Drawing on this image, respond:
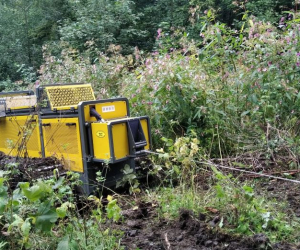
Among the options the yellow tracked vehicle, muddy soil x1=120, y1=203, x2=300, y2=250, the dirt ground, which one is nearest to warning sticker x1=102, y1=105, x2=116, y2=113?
the yellow tracked vehicle

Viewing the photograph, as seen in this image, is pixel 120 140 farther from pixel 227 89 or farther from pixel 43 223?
pixel 227 89

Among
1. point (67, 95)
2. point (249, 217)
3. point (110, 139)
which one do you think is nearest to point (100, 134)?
point (110, 139)

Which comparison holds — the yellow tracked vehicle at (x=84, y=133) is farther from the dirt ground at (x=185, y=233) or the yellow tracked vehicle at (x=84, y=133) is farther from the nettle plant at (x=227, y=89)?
the nettle plant at (x=227, y=89)

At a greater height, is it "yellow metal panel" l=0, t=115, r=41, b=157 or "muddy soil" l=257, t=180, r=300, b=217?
"yellow metal panel" l=0, t=115, r=41, b=157

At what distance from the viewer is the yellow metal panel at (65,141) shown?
4030 mm

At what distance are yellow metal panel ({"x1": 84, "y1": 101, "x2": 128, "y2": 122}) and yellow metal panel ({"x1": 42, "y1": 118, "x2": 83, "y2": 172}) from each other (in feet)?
0.50

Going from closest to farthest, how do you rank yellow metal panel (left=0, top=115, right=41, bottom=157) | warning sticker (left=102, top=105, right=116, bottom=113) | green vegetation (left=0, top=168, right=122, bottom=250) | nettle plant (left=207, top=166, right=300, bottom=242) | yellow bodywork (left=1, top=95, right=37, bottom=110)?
green vegetation (left=0, top=168, right=122, bottom=250)
nettle plant (left=207, top=166, right=300, bottom=242)
warning sticker (left=102, top=105, right=116, bottom=113)
yellow metal panel (left=0, top=115, right=41, bottom=157)
yellow bodywork (left=1, top=95, right=37, bottom=110)

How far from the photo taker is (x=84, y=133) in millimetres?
3926

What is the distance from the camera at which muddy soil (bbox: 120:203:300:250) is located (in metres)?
2.49

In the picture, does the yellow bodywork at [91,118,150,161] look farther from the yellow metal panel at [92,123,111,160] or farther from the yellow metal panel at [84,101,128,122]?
the yellow metal panel at [84,101,128,122]

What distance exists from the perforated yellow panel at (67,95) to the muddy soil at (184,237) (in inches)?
67.5

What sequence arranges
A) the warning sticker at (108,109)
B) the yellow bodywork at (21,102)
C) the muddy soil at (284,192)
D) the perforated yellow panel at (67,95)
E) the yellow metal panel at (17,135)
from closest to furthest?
the muddy soil at (284,192)
the warning sticker at (108,109)
the perforated yellow panel at (67,95)
the yellow metal panel at (17,135)
the yellow bodywork at (21,102)

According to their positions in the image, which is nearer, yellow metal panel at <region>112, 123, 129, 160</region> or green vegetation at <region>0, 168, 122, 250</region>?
green vegetation at <region>0, 168, 122, 250</region>

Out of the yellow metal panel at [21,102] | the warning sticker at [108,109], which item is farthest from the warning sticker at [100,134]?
the yellow metal panel at [21,102]
